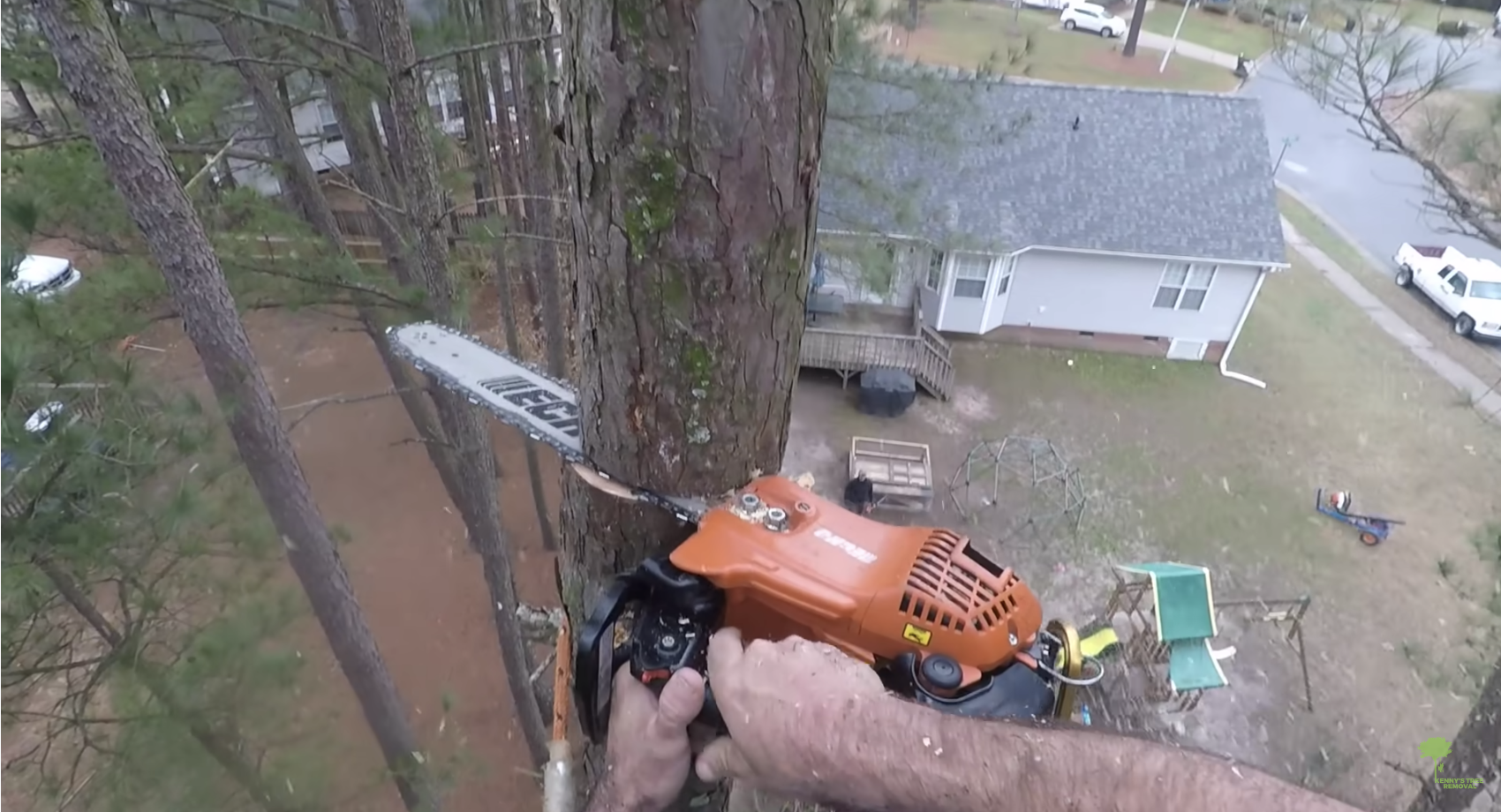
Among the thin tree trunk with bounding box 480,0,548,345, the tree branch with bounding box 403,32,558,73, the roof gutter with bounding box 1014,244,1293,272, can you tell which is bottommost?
the roof gutter with bounding box 1014,244,1293,272

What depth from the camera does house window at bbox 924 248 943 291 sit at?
12.6 meters

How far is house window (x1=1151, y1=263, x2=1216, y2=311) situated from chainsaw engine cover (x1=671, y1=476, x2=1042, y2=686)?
12.2 m

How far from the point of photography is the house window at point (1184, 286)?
12266 mm

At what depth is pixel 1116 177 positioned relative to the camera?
40.7ft

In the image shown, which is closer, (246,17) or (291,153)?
(246,17)

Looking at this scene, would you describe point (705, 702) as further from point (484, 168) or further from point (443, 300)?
point (484, 168)

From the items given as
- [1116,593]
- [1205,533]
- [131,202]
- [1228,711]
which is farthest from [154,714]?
[1205,533]

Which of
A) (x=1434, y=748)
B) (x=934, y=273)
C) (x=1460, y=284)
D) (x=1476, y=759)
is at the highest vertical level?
(x=1476, y=759)

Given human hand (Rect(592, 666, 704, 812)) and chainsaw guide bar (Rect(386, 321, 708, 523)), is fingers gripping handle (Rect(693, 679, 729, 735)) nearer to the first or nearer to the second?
human hand (Rect(592, 666, 704, 812))

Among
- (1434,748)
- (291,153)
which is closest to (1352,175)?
(1434,748)

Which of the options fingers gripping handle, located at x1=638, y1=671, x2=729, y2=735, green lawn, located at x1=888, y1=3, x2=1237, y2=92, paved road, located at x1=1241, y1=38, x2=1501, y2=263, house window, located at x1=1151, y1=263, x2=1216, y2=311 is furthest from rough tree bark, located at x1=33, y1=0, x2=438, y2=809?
green lawn, located at x1=888, y1=3, x2=1237, y2=92

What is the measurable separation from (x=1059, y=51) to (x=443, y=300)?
2210 centimetres

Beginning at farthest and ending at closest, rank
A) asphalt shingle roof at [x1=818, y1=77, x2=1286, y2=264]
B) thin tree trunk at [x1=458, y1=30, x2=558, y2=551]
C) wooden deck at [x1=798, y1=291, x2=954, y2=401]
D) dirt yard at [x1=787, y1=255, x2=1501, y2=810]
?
asphalt shingle roof at [x1=818, y1=77, x2=1286, y2=264] < wooden deck at [x1=798, y1=291, x2=954, y2=401] < dirt yard at [x1=787, y1=255, x2=1501, y2=810] < thin tree trunk at [x1=458, y1=30, x2=558, y2=551]

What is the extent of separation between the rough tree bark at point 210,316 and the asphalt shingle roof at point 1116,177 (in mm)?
9292
